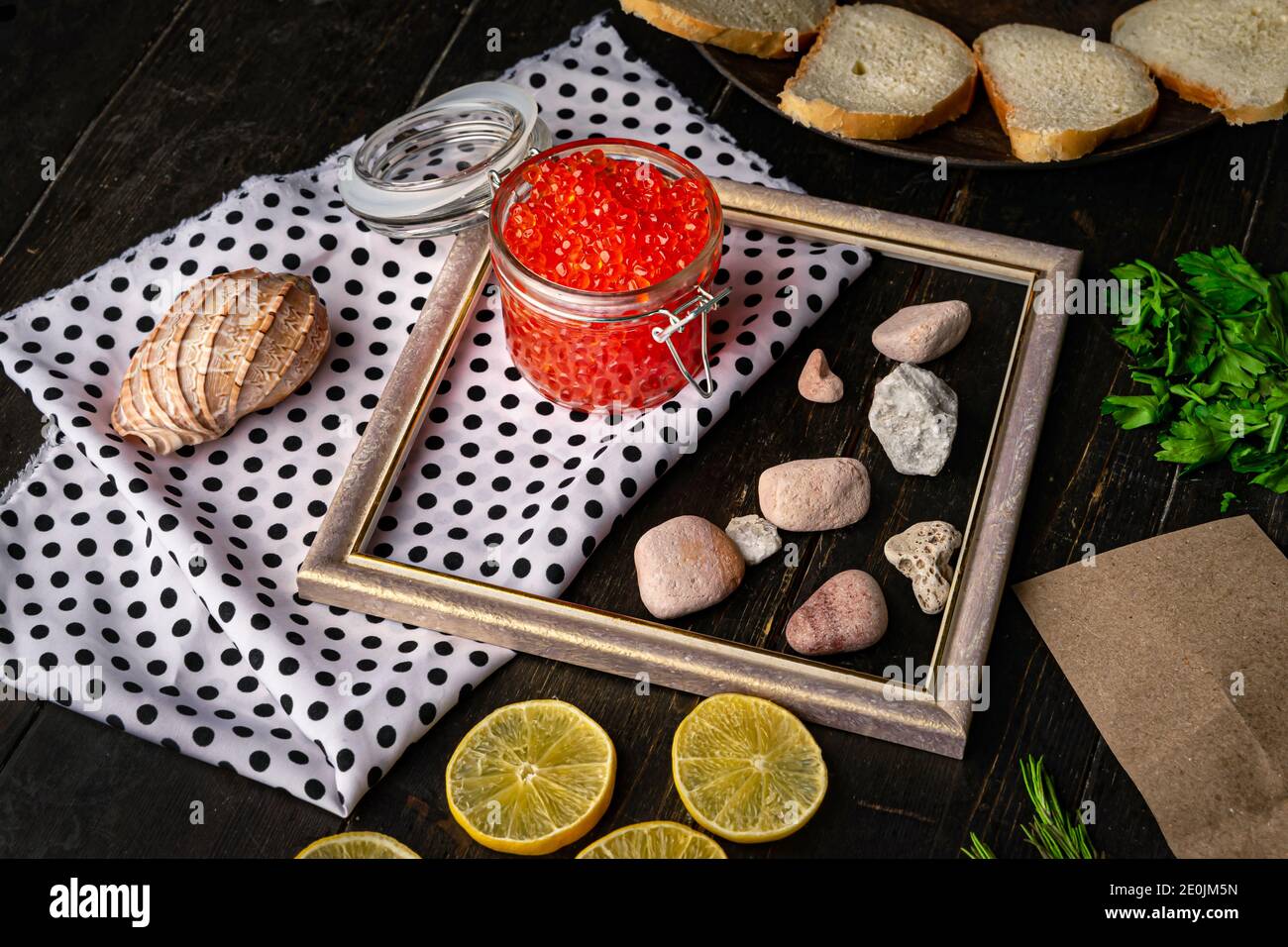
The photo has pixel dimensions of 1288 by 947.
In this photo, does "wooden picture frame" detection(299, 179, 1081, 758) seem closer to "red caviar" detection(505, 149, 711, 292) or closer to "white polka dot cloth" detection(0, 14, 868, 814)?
"white polka dot cloth" detection(0, 14, 868, 814)

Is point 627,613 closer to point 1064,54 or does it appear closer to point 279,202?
point 279,202

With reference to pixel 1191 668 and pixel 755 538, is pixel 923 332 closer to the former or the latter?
pixel 755 538

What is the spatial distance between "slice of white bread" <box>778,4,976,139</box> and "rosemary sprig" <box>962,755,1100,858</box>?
1196 millimetres

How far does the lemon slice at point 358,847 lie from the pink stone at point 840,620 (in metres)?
0.59

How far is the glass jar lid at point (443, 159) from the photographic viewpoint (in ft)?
6.63

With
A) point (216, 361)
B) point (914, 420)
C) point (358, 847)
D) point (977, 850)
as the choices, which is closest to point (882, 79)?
point (914, 420)

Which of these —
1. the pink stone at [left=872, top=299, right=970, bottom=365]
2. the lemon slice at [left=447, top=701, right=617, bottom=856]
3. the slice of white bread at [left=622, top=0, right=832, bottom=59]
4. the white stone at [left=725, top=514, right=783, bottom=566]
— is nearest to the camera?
the lemon slice at [left=447, top=701, right=617, bottom=856]

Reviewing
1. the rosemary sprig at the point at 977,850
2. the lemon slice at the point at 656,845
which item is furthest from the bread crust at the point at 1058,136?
the lemon slice at the point at 656,845

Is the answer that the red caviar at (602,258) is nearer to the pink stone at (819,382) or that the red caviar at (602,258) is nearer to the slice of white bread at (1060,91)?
the pink stone at (819,382)

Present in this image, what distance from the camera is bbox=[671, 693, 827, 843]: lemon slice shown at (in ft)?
5.04

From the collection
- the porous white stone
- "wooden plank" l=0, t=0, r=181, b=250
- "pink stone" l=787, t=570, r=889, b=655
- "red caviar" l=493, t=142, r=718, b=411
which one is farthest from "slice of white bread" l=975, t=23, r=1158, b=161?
"wooden plank" l=0, t=0, r=181, b=250

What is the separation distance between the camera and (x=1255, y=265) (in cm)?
211

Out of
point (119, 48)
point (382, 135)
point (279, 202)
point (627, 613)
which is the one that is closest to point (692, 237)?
point (627, 613)

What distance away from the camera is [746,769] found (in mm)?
1571
